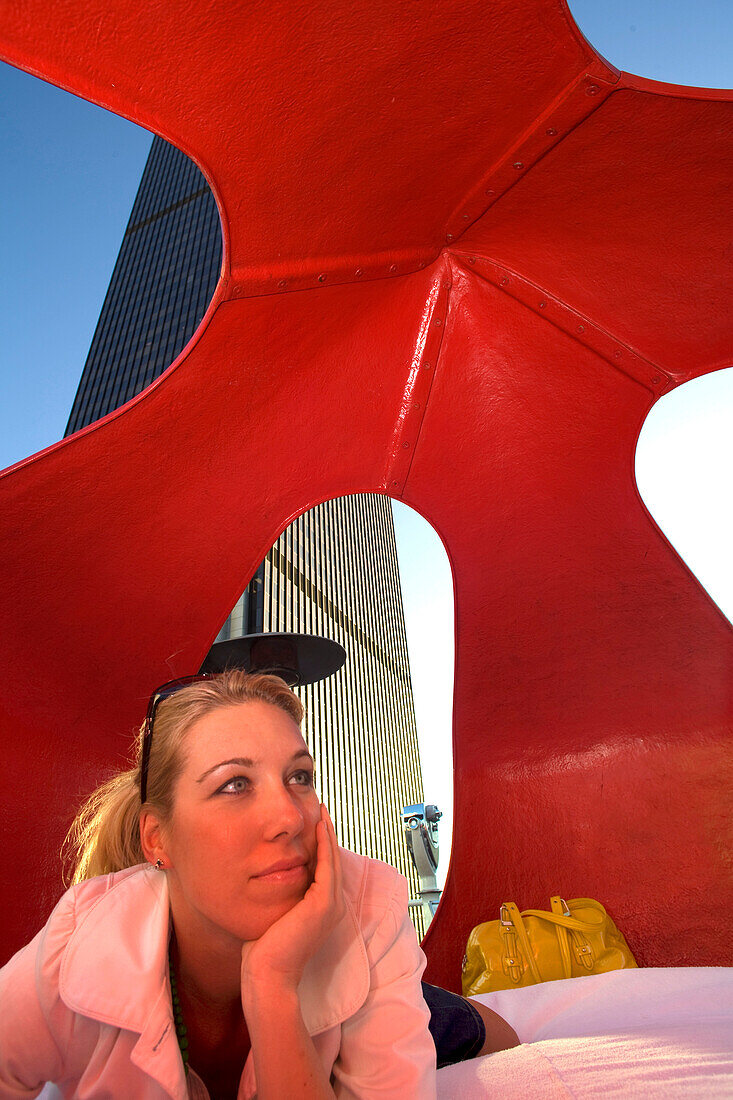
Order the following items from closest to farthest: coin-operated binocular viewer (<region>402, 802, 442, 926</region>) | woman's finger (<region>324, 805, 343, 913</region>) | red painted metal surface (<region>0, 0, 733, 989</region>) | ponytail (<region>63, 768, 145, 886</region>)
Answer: woman's finger (<region>324, 805, 343, 913</region>)
ponytail (<region>63, 768, 145, 886</region>)
red painted metal surface (<region>0, 0, 733, 989</region>)
coin-operated binocular viewer (<region>402, 802, 442, 926</region>)

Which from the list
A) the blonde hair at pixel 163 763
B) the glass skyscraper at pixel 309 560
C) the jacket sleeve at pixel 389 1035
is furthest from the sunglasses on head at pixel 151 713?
the glass skyscraper at pixel 309 560

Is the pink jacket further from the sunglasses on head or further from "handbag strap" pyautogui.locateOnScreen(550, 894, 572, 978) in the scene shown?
"handbag strap" pyautogui.locateOnScreen(550, 894, 572, 978)

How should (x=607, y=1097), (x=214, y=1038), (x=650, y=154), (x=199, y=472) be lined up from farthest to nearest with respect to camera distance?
(x=199, y=472)
(x=650, y=154)
(x=214, y=1038)
(x=607, y=1097)

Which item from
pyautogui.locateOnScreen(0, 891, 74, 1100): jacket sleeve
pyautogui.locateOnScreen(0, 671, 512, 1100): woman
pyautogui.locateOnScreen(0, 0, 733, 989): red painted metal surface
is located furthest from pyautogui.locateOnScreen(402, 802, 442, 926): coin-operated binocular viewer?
pyautogui.locateOnScreen(0, 891, 74, 1100): jacket sleeve

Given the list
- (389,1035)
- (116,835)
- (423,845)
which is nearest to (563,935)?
(389,1035)

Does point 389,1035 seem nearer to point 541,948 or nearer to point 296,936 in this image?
point 296,936

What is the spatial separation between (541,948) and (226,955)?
1.40 m

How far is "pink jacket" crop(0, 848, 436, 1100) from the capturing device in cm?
111

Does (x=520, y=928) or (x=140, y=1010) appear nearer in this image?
(x=140, y=1010)

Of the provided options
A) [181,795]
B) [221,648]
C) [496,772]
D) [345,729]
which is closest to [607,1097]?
[181,795]

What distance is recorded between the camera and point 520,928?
7.86 ft

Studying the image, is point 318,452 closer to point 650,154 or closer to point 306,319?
point 306,319

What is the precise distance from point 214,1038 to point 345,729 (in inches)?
1392

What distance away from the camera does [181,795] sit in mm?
1376
